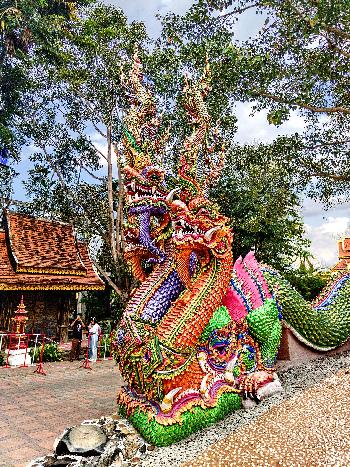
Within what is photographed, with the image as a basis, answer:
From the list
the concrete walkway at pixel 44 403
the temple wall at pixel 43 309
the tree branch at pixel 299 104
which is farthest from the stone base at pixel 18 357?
the tree branch at pixel 299 104

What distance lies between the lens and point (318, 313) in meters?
6.88

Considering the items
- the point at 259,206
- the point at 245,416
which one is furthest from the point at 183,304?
the point at 259,206

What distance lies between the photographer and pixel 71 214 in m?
17.4

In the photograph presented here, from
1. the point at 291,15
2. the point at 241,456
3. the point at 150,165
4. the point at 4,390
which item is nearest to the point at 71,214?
the point at 4,390

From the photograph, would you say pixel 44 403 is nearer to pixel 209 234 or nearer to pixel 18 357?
pixel 209 234

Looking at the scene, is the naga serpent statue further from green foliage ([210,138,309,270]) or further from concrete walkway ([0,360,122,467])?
green foliage ([210,138,309,270])

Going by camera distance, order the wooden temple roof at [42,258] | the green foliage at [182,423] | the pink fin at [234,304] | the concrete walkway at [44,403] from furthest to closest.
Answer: the wooden temple roof at [42,258] < the pink fin at [234,304] < the concrete walkway at [44,403] < the green foliage at [182,423]

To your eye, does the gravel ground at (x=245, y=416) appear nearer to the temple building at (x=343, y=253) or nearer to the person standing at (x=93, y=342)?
the person standing at (x=93, y=342)

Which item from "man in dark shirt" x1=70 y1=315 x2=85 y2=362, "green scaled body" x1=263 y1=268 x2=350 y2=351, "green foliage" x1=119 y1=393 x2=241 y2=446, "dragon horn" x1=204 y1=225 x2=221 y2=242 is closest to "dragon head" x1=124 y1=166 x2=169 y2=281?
"dragon horn" x1=204 y1=225 x2=221 y2=242

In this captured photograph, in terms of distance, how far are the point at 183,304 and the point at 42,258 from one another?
10.00 m

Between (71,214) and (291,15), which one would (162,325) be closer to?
(291,15)

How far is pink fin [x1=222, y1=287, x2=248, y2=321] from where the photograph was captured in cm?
533

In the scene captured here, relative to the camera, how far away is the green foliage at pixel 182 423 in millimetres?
4164

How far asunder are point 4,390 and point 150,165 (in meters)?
5.15
